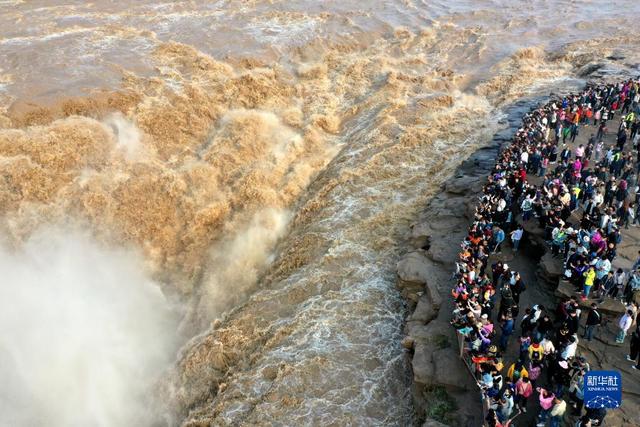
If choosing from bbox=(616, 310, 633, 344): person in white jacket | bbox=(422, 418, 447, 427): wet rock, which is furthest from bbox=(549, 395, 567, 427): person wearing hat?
bbox=(616, 310, 633, 344): person in white jacket

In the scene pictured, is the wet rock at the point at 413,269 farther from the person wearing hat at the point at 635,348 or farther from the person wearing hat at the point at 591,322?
the person wearing hat at the point at 635,348

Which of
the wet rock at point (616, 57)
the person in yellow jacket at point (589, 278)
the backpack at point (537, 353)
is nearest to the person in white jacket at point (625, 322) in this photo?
the person in yellow jacket at point (589, 278)

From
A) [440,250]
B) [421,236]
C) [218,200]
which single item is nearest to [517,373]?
[440,250]

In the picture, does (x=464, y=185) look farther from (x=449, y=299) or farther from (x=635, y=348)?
(x=635, y=348)

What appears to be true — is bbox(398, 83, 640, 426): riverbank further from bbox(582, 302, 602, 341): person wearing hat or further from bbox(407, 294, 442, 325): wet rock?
bbox(582, 302, 602, 341): person wearing hat

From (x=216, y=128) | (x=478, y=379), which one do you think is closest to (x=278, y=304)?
(x=478, y=379)

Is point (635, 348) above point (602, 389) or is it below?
below
